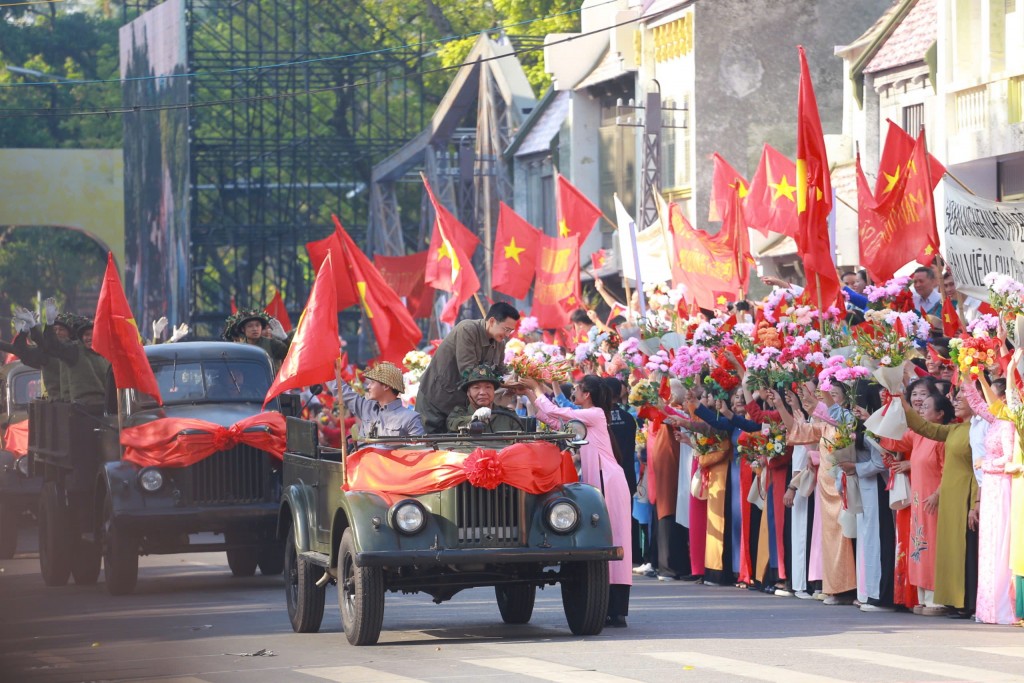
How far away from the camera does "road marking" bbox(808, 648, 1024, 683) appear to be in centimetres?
1149

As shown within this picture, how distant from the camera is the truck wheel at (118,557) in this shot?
18.7 m

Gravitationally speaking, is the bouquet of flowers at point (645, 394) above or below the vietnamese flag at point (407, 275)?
below

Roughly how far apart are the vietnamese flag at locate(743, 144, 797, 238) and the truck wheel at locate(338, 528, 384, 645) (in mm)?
12043

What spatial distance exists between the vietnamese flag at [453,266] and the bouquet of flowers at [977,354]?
419 inches

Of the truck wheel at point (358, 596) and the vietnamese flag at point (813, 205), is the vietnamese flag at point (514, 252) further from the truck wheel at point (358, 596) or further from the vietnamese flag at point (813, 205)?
the truck wheel at point (358, 596)

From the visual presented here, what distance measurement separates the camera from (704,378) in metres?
18.8

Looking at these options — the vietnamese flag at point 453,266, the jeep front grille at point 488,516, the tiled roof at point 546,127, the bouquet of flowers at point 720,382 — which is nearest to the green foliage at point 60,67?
the tiled roof at point 546,127

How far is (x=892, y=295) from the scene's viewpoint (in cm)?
1900

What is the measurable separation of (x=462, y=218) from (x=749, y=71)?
1042cm

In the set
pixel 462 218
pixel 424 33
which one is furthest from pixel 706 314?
pixel 424 33

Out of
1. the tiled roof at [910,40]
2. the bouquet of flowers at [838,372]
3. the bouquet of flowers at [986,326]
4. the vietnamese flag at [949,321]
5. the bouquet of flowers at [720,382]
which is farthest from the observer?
the tiled roof at [910,40]

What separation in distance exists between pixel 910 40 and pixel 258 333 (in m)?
15.2

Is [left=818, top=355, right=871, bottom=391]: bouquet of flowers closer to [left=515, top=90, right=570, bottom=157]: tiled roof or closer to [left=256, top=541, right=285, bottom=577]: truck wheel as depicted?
[left=256, top=541, right=285, bottom=577]: truck wheel

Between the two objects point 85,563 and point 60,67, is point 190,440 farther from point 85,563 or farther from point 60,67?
point 60,67
